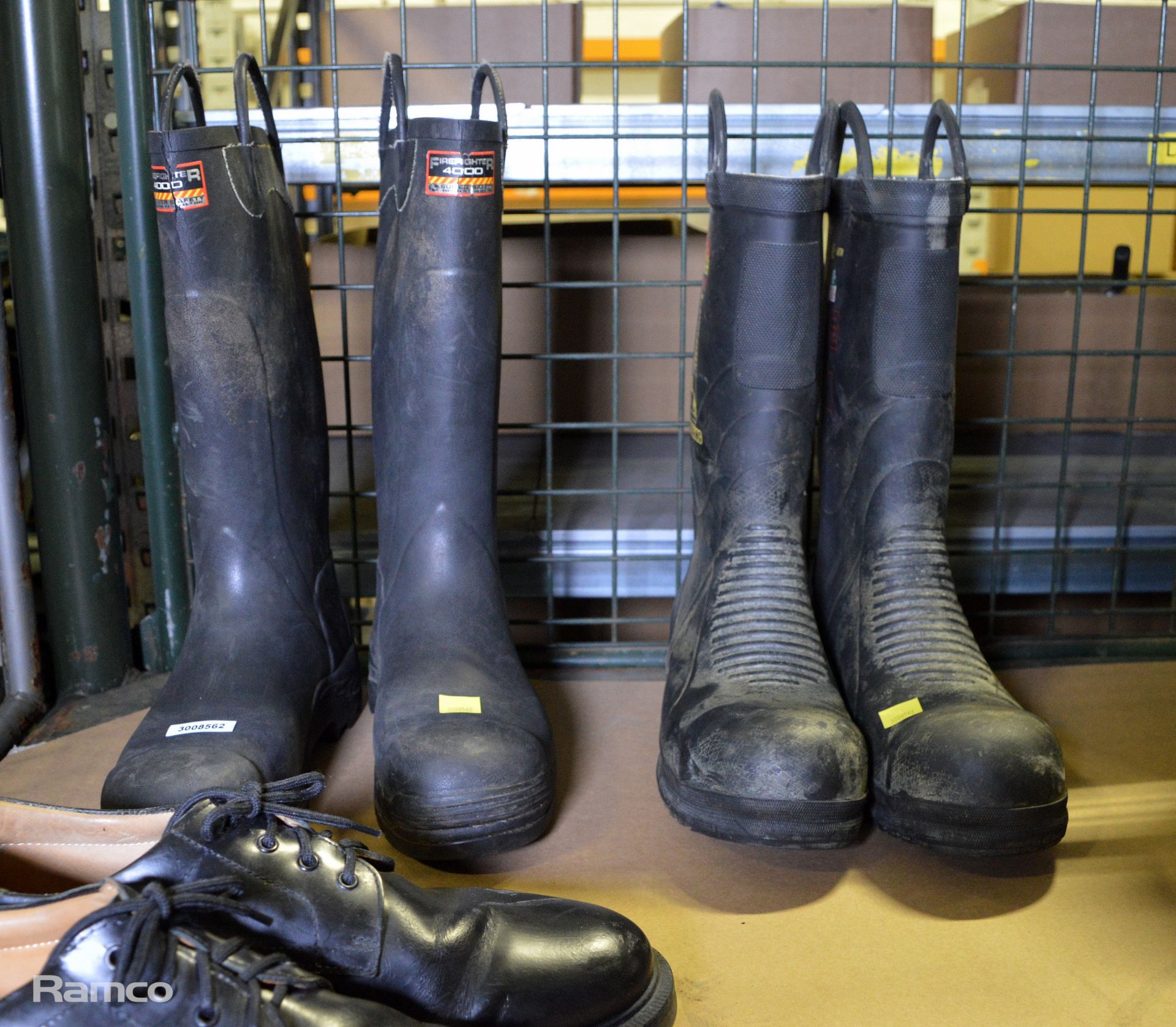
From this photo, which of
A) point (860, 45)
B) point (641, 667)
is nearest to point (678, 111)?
point (860, 45)

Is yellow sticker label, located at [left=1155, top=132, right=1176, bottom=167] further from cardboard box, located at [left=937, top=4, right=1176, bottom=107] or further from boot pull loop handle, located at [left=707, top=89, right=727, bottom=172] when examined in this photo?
boot pull loop handle, located at [left=707, top=89, right=727, bottom=172]

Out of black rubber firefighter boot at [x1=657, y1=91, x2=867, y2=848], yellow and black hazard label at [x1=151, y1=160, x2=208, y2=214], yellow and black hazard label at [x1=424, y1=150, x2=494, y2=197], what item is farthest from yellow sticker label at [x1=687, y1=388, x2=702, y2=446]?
yellow and black hazard label at [x1=151, y1=160, x2=208, y2=214]

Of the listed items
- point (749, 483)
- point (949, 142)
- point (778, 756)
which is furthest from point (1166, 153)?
point (778, 756)

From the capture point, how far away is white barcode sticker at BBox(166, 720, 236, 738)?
902mm

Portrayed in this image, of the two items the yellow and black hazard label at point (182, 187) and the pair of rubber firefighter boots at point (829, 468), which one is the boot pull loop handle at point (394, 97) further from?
the pair of rubber firefighter boots at point (829, 468)

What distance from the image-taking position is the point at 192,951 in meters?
0.55

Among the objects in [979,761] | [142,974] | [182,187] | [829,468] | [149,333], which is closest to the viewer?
[142,974]

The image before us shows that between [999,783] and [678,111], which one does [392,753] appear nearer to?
[999,783]

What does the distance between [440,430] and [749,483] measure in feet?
1.04

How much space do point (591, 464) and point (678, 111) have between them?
529 millimetres

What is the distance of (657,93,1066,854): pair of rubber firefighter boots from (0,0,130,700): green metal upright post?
71 centimetres

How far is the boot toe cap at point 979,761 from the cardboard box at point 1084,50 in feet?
2.84

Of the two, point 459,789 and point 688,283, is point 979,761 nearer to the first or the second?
point 459,789

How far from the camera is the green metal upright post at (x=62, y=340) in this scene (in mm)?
1132
